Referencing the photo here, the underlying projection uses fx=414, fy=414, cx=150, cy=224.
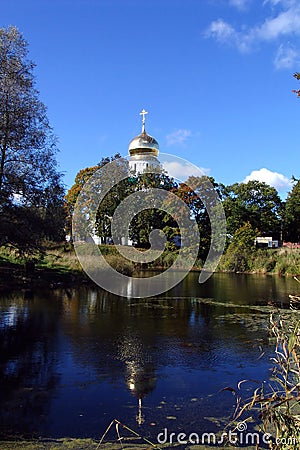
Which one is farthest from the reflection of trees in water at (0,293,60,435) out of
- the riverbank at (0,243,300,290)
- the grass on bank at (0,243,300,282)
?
the grass on bank at (0,243,300,282)

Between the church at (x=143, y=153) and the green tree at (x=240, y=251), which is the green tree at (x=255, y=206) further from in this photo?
the church at (x=143, y=153)

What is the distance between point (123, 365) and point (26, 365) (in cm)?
143

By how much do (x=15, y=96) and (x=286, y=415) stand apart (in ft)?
43.8

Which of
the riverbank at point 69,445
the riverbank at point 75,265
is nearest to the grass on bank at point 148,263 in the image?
the riverbank at point 75,265

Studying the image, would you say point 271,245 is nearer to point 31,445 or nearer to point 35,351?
point 35,351

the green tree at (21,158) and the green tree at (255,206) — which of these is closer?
the green tree at (21,158)

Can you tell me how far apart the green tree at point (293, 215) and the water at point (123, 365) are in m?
27.6

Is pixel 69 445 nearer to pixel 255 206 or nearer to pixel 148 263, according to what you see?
pixel 148 263

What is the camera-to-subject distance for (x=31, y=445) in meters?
3.67

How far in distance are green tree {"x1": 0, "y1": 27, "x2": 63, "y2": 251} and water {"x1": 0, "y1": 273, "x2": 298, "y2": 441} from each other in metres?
2.55

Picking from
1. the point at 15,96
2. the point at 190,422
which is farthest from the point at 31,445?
the point at 15,96

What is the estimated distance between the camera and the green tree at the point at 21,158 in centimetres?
1312

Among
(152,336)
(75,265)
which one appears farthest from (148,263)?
(152,336)

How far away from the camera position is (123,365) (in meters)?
6.16
